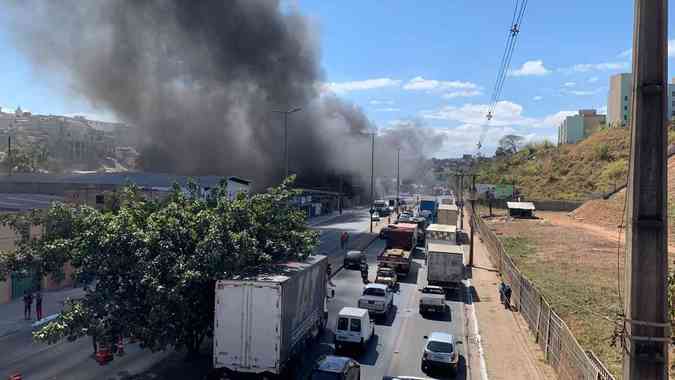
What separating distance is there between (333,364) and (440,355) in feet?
13.0

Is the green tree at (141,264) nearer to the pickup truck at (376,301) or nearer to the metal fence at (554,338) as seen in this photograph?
the pickup truck at (376,301)

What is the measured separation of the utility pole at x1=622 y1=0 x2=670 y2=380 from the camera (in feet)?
20.5

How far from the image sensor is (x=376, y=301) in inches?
862

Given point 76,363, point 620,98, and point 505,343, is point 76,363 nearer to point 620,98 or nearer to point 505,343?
point 505,343

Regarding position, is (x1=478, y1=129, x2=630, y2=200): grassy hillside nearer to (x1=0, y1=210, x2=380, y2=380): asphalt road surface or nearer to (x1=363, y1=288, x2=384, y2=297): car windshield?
(x1=363, y1=288, x2=384, y2=297): car windshield

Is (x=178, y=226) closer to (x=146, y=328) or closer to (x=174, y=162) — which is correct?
(x=146, y=328)

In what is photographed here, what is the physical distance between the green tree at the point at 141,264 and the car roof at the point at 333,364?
123 inches

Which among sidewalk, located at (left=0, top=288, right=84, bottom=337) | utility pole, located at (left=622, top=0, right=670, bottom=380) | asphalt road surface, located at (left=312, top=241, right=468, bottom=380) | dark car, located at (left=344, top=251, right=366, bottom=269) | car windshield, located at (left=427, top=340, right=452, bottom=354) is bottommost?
sidewalk, located at (left=0, top=288, right=84, bottom=337)

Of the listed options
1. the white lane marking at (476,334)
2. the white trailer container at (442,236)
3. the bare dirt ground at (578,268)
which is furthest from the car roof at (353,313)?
the white trailer container at (442,236)

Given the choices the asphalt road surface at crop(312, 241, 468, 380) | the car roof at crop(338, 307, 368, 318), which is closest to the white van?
the car roof at crop(338, 307, 368, 318)

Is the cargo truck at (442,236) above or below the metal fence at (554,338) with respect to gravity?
above

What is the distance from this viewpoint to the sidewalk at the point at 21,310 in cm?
2008

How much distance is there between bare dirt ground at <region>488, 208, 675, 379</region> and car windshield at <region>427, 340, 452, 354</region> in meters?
4.19

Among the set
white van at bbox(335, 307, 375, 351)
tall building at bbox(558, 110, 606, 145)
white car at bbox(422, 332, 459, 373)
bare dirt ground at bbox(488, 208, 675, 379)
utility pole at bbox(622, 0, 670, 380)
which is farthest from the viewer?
tall building at bbox(558, 110, 606, 145)
